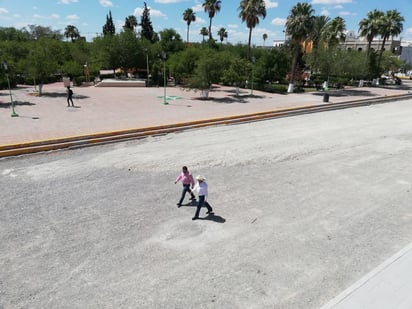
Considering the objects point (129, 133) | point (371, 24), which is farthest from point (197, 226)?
point (371, 24)

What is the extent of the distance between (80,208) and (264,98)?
25463 mm

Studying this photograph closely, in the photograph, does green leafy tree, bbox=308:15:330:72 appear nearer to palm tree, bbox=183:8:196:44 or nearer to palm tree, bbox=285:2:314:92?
palm tree, bbox=285:2:314:92

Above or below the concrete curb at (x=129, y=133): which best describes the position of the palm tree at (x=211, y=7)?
above

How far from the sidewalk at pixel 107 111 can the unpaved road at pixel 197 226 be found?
3372mm

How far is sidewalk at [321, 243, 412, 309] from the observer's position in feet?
17.6

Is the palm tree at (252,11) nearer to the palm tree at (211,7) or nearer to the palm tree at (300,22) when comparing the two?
the palm tree at (300,22)

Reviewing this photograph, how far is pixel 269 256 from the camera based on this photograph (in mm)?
6855

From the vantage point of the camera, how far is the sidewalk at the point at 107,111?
16.5 metres

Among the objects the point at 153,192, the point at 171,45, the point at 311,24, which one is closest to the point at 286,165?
the point at 153,192

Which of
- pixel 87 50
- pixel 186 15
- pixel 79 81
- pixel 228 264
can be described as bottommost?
pixel 228 264

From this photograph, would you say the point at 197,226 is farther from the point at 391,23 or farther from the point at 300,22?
the point at 391,23

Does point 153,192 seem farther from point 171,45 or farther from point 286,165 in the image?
point 171,45

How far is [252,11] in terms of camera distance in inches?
1583

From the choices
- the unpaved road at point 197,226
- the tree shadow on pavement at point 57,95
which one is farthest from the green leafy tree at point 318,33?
the unpaved road at point 197,226
